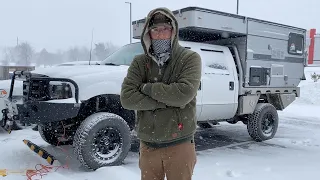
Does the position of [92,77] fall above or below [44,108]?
above

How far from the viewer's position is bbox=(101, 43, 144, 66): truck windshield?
554 centimetres

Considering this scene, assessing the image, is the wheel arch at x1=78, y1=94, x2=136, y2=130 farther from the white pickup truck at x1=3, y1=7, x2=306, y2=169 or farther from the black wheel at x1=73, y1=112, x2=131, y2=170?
the black wheel at x1=73, y1=112, x2=131, y2=170

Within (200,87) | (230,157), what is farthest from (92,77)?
(230,157)

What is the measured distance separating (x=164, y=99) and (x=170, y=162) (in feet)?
1.48

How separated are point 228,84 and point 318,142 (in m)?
2.38

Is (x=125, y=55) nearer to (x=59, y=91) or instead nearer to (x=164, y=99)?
(x=59, y=91)

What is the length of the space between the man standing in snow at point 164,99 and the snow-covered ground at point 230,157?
189cm

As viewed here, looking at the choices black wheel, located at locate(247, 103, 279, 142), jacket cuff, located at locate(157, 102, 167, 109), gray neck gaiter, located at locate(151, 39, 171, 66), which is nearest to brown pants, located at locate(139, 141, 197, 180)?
jacket cuff, located at locate(157, 102, 167, 109)

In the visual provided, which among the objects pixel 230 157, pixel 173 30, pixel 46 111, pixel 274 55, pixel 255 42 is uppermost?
pixel 255 42

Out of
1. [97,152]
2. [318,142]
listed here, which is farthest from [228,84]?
[97,152]

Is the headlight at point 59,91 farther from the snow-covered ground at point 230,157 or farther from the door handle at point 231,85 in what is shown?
the door handle at point 231,85

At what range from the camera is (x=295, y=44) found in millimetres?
7734

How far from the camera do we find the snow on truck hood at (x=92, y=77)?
438cm

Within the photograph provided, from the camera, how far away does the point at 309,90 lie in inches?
633
